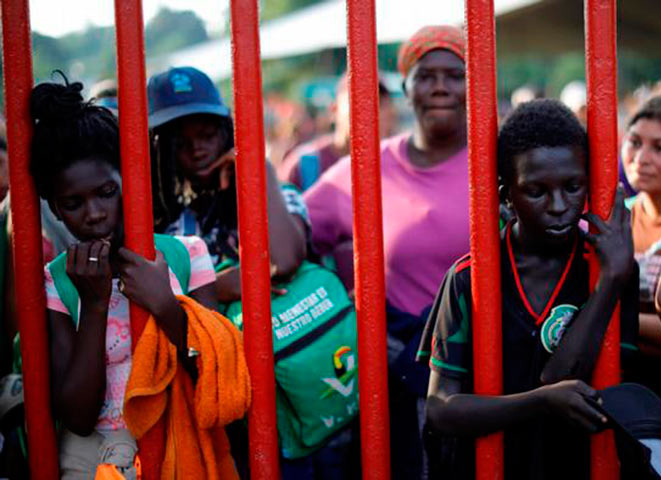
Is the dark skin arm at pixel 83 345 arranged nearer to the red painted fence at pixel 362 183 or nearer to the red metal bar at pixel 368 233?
the red painted fence at pixel 362 183

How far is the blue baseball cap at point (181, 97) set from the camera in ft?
8.88

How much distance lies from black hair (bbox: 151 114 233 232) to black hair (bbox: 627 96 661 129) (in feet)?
5.21

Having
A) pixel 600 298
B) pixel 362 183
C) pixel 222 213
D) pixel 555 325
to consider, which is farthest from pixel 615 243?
pixel 222 213

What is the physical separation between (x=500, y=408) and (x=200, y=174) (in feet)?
4.84

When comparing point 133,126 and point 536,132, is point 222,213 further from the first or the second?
point 536,132

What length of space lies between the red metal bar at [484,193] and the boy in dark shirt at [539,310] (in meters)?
0.08

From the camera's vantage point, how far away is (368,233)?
173cm

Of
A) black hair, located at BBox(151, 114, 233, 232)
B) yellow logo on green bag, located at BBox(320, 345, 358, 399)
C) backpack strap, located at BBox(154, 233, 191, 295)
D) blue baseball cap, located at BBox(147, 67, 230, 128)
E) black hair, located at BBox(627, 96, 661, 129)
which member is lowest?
yellow logo on green bag, located at BBox(320, 345, 358, 399)

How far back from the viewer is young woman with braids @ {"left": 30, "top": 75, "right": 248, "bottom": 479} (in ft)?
5.71

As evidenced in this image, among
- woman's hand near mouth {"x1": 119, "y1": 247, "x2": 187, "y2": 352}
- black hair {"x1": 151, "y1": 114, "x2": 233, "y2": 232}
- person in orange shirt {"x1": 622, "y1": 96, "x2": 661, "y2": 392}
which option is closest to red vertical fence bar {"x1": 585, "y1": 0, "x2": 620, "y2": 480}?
person in orange shirt {"x1": 622, "y1": 96, "x2": 661, "y2": 392}

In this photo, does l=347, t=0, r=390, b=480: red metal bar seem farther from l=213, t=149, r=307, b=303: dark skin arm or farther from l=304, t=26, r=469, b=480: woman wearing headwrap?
l=213, t=149, r=307, b=303: dark skin arm

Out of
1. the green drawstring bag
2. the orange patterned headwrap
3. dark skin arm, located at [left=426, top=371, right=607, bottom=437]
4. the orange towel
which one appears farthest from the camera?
the orange patterned headwrap

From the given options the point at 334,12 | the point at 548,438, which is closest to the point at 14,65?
the point at 548,438

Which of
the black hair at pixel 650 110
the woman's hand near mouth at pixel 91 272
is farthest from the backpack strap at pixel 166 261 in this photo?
the black hair at pixel 650 110
